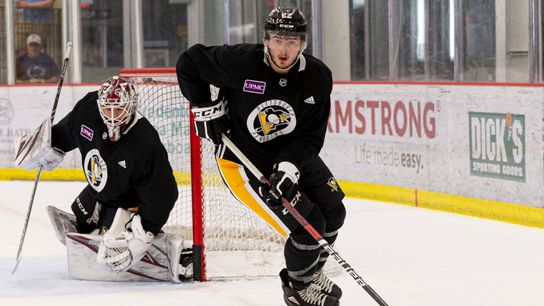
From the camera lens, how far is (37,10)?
30.3ft

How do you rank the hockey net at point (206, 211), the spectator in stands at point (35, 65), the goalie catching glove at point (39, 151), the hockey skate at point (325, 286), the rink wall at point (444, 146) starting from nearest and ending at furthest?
the hockey skate at point (325, 286) < the hockey net at point (206, 211) < the goalie catching glove at point (39, 151) < the rink wall at point (444, 146) < the spectator in stands at point (35, 65)

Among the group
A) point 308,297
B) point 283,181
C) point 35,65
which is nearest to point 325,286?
point 308,297

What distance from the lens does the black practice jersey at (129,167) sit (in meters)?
3.94

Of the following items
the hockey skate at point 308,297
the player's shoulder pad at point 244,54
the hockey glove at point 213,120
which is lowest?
the hockey skate at point 308,297

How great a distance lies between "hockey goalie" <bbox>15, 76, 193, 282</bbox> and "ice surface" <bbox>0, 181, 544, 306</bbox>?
81 millimetres

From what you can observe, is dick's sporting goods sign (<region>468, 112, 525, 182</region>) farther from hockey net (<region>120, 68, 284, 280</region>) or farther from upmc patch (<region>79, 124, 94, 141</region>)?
upmc patch (<region>79, 124, 94, 141</region>)

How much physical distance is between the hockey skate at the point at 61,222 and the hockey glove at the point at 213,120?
111 centimetres

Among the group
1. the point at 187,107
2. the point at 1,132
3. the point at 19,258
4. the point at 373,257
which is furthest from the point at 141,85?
the point at 1,132

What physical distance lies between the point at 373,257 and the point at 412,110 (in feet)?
6.52

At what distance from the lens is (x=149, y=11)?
9.27m

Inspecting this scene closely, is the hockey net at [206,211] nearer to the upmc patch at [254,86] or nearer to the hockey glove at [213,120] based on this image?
the hockey glove at [213,120]

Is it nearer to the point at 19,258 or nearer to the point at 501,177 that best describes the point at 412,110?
the point at 501,177

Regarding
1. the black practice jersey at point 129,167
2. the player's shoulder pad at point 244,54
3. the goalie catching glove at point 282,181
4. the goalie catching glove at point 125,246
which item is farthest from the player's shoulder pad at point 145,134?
the goalie catching glove at point 282,181

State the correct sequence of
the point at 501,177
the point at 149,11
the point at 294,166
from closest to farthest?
the point at 294,166 < the point at 501,177 < the point at 149,11
